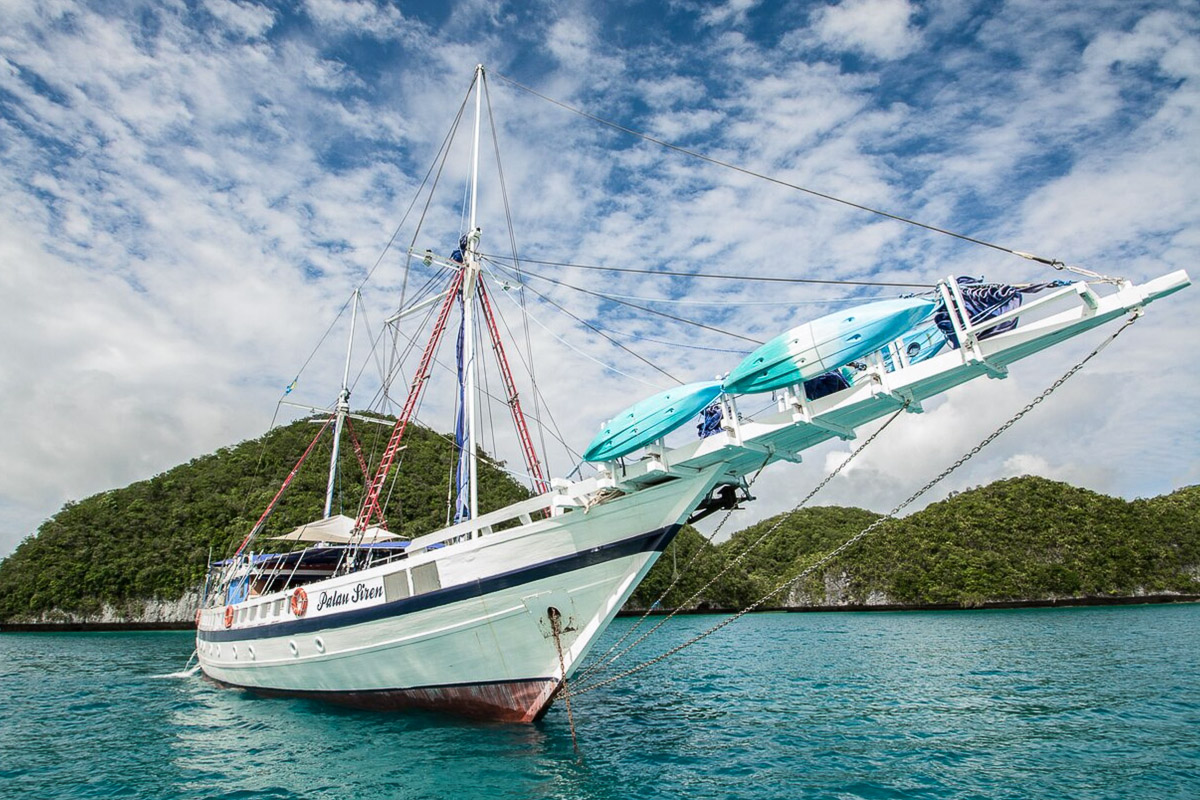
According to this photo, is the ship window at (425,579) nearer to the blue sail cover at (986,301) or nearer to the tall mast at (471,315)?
the tall mast at (471,315)

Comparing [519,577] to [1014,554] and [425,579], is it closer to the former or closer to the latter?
[425,579]

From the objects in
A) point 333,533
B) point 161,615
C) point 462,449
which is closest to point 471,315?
point 462,449

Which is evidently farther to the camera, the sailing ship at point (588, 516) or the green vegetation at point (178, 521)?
the green vegetation at point (178, 521)

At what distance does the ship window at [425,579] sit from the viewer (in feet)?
47.8

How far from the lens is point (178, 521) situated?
274 ft

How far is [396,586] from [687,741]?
7.60 meters

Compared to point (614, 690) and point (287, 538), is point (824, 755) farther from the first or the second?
point (287, 538)

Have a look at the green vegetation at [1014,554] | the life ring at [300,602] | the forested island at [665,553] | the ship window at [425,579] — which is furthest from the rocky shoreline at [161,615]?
the ship window at [425,579]

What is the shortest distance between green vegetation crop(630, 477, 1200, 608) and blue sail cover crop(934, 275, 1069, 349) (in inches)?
2884

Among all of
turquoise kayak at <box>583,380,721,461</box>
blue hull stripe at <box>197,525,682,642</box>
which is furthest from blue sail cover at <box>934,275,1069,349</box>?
blue hull stripe at <box>197,525,682,642</box>

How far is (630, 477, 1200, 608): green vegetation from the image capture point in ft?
246

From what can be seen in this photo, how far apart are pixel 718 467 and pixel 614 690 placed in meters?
13.0

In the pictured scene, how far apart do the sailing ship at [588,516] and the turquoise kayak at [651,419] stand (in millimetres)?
30

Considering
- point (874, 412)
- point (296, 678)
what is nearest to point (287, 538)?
point (296, 678)
